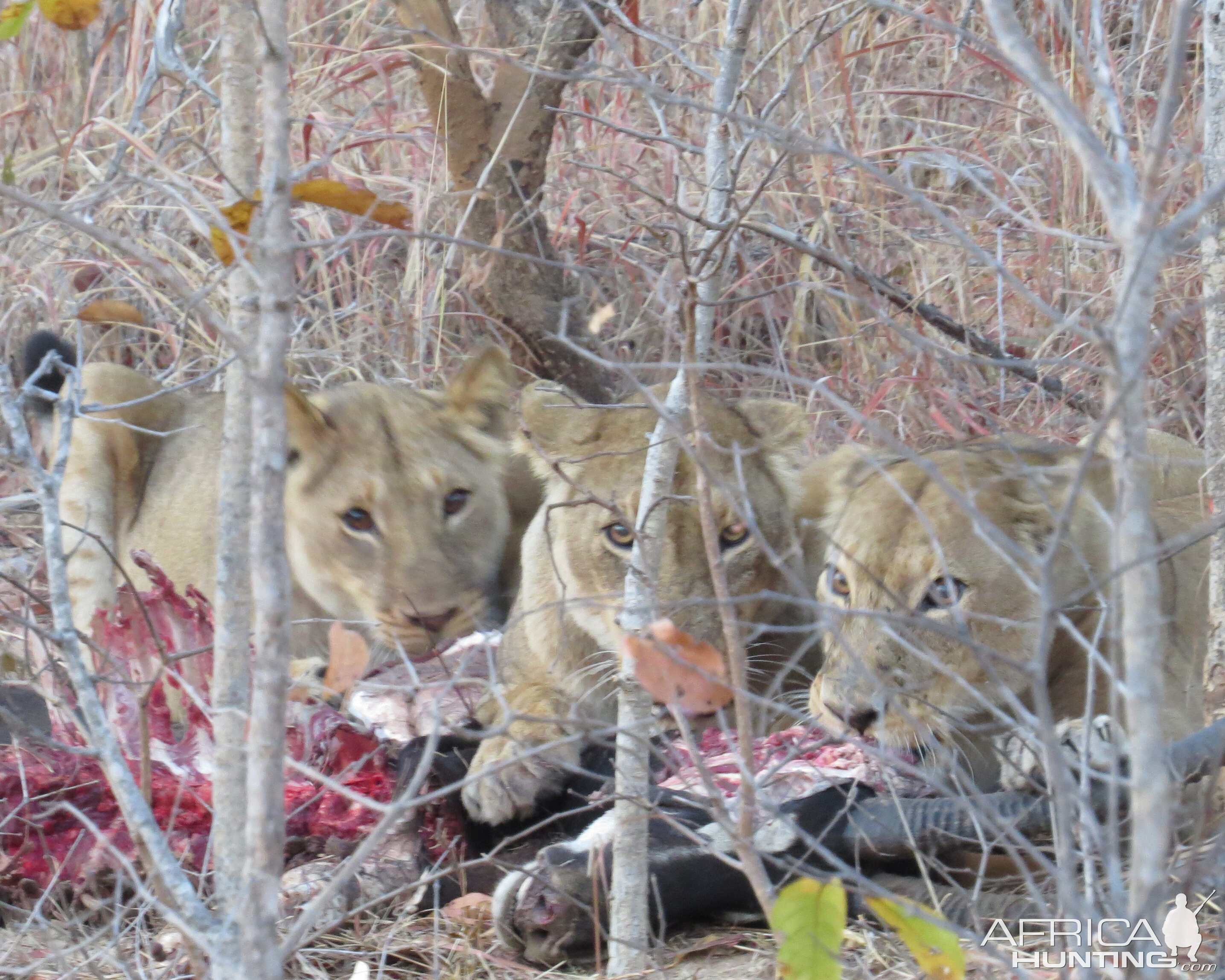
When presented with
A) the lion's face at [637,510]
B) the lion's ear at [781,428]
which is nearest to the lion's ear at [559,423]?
the lion's face at [637,510]

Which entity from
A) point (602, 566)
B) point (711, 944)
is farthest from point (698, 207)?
→ point (711, 944)

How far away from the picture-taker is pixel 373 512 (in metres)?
3.34

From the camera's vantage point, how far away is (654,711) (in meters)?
2.86

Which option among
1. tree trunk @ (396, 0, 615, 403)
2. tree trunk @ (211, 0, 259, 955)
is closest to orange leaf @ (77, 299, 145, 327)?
tree trunk @ (211, 0, 259, 955)

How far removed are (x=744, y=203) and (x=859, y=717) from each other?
2.77 m

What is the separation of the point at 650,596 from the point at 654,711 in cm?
71

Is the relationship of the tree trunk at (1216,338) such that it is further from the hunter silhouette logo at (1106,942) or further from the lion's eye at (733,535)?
the lion's eye at (733,535)

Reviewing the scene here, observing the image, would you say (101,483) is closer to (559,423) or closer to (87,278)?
(559,423)

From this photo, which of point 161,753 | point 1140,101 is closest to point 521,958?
point 161,753

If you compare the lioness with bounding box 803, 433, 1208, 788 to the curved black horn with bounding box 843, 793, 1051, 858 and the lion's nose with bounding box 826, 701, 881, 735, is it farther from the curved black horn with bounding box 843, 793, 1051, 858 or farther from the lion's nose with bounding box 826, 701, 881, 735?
the curved black horn with bounding box 843, 793, 1051, 858

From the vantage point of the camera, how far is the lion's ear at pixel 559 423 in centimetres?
321

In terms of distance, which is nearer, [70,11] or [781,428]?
[70,11]

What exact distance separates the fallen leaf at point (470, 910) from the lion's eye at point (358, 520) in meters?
1.03

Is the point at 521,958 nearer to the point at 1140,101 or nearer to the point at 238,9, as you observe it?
the point at 238,9
